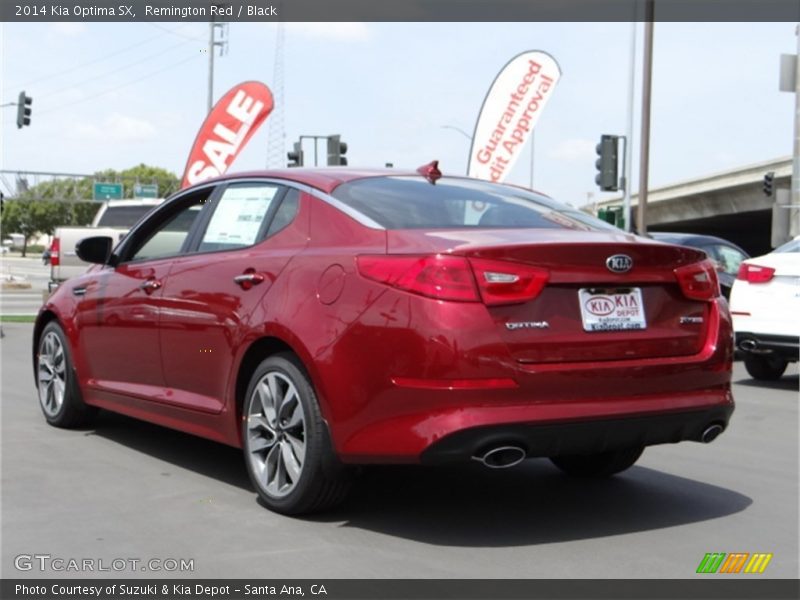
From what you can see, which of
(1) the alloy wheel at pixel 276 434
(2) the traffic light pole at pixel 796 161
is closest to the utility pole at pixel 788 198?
(2) the traffic light pole at pixel 796 161

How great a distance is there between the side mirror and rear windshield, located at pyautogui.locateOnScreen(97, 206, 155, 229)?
1512 cm

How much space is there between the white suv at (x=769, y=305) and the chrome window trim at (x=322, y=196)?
19.9 ft

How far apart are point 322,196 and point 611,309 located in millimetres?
1485

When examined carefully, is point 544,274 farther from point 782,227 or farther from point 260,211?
point 782,227

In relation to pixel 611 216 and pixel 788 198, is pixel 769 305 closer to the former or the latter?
pixel 611 216

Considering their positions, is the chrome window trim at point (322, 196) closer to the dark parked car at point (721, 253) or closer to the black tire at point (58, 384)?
the black tire at point (58, 384)

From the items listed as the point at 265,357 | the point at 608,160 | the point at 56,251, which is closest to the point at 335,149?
the point at 608,160

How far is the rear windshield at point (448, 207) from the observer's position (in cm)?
512

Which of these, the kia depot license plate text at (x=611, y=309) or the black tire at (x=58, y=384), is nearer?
the kia depot license plate text at (x=611, y=309)

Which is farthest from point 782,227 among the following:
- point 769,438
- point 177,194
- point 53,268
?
point 177,194

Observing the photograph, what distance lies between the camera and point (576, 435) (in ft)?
14.9

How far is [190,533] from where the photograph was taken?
4801 mm

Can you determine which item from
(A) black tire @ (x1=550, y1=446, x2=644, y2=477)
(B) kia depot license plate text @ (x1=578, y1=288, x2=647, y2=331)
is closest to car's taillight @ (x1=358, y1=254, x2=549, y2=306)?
(B) kia depot license plate text @ (x1=578, y1=288, x2=647, y2=331)
